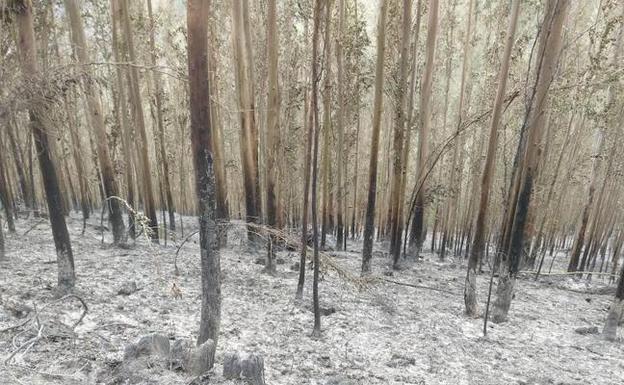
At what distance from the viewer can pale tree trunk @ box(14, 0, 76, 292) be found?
4.75 metres

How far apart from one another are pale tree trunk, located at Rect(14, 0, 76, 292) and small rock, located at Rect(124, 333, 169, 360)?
107 inches

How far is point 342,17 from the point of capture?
34.9 feet

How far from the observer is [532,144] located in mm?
6492

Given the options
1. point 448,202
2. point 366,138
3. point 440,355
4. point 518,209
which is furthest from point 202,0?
point 366,138

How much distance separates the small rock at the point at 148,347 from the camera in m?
3.92

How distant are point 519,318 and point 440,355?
3204 millimetres

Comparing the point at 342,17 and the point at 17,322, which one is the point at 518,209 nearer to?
the point at 342,17

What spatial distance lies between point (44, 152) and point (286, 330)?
4480mm

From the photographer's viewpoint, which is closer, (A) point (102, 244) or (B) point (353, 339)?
(B) point (353, 339)

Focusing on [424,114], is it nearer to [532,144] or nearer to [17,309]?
[532,144]

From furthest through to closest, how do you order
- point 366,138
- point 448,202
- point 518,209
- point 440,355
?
point 366,138 → point 448,202 → point 518,209 → point 440,355

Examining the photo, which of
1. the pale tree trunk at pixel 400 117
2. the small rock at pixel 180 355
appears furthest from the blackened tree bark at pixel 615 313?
the small rock at pixel 180 355

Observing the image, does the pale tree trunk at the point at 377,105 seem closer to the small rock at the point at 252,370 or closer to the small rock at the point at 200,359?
the small rock at the point at 252,370

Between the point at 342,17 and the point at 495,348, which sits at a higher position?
the point at 342,17
